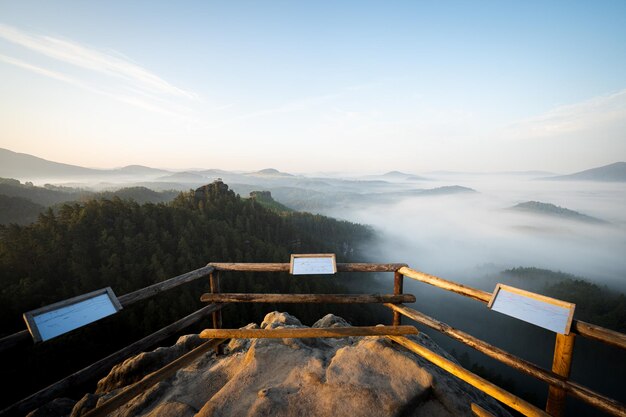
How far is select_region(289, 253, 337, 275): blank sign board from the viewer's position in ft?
15.5

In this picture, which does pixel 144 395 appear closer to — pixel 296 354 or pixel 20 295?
pixel 296 354

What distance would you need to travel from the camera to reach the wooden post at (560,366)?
326 cm

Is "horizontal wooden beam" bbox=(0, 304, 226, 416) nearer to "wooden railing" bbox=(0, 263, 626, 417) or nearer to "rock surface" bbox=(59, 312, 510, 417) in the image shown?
"wooden railing" bbox=(0, 263, 626, 417)

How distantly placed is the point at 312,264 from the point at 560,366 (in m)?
3.51

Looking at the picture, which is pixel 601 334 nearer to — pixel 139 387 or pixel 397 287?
pixel 397 287

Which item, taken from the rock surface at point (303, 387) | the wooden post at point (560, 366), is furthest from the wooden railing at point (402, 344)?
the rock surface at point (303, 387)

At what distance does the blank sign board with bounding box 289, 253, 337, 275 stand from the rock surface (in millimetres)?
1409

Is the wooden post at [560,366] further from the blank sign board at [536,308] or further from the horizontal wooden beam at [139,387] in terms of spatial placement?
the horizontal wooden beam at [139,387]

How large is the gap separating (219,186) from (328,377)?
303 ft

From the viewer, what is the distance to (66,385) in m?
3.45

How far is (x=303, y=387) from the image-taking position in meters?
3.92

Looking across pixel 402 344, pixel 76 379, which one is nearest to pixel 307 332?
pixel 402 344

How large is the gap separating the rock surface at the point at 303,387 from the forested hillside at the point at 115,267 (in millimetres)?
39331

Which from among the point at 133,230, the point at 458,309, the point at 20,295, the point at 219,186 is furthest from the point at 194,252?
the point at 458,309
